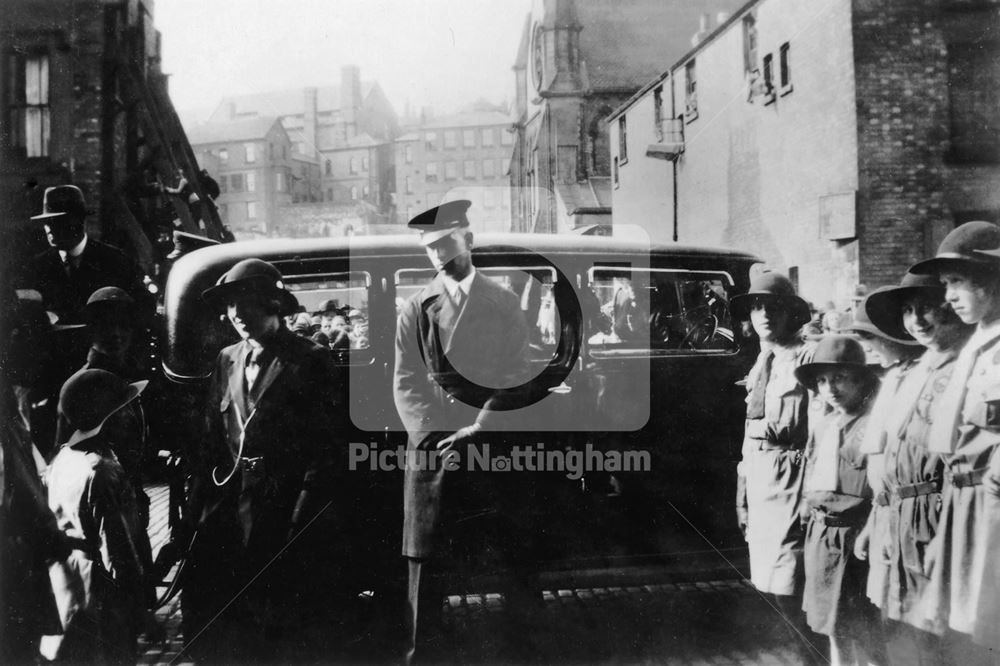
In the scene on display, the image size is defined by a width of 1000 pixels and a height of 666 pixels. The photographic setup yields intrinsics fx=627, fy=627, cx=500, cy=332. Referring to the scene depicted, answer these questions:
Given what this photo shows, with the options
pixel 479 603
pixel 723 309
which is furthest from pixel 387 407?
pixel 723 309

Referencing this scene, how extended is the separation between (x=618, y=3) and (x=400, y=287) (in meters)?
2.09

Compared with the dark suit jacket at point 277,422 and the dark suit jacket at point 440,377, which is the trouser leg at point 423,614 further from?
the dark suit jacket at point 277,422

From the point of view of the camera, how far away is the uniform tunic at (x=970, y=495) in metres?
2.30

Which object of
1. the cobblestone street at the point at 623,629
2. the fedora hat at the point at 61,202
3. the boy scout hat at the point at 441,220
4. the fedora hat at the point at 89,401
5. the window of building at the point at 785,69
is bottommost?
the cobblestone street at the point at 623,629

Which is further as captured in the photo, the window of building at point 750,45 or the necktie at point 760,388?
the window of building at point 750,45

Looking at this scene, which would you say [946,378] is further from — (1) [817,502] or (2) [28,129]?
(2) [28,129]

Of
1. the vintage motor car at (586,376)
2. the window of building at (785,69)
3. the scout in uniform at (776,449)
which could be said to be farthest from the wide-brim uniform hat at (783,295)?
the window of building at (785,69)

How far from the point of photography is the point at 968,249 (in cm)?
240

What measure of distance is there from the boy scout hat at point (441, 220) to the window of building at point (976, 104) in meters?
2.30

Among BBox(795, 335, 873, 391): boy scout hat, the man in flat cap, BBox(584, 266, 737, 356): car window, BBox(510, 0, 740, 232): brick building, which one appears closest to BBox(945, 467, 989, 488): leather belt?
BBox(795, 335, 873, 391): boy scout hat

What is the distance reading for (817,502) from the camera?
108 inches

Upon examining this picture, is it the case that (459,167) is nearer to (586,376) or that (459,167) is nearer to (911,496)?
(586,376)

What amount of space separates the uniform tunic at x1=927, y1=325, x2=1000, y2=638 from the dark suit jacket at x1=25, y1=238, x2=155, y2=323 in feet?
11.4

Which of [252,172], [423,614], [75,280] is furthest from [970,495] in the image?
[75,280]
